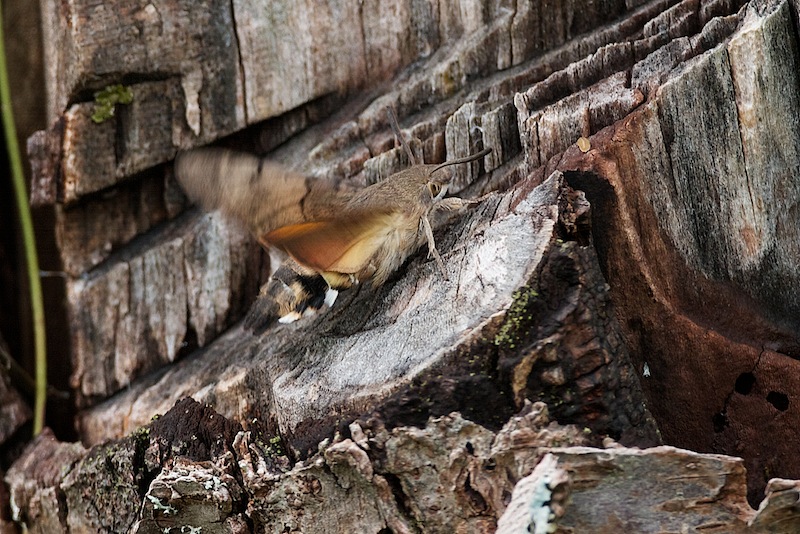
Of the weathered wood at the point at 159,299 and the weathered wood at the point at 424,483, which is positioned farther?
the weathered wood at the point at 159,299

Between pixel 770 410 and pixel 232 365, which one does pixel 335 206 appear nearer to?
pixel 232 365

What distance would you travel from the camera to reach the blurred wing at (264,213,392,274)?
2623 millimetres

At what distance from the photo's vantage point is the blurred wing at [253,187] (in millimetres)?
2900

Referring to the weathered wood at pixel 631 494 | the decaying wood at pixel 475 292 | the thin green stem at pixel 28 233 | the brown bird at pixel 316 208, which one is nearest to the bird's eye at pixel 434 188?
the brown bird at pixel 316 208

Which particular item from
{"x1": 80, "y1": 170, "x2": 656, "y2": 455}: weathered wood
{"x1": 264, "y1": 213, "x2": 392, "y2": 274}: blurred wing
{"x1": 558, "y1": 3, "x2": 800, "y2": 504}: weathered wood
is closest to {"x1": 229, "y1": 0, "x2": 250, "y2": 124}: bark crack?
{"x1": 264, "y1": 213, "x2": 392, "y2": 274}: blurred wing

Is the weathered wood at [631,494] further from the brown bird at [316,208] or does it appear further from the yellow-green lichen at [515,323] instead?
the brown bird at [316,208]

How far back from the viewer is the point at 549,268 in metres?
2.11

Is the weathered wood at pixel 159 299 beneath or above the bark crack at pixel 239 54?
beneath

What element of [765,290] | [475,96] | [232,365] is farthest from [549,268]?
[232,365]

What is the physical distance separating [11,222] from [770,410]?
11.9 feet

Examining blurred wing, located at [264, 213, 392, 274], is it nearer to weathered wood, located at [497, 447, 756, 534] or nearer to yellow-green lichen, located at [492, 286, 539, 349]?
yellow-green lichen, located at [492, 286, 539, 349]

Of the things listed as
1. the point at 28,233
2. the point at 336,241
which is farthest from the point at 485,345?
the point at 28,233

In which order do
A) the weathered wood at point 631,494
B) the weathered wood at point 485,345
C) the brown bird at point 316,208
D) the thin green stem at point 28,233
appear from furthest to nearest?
1. the thin green stem at point 28,233
2. the brown bird at point 316,208
3. the weathered wood at point 485,345
4. the weathered wood at point 631,494

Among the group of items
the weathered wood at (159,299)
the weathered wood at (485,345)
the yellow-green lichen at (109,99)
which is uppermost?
the yellow-green lichen at (109,99)
